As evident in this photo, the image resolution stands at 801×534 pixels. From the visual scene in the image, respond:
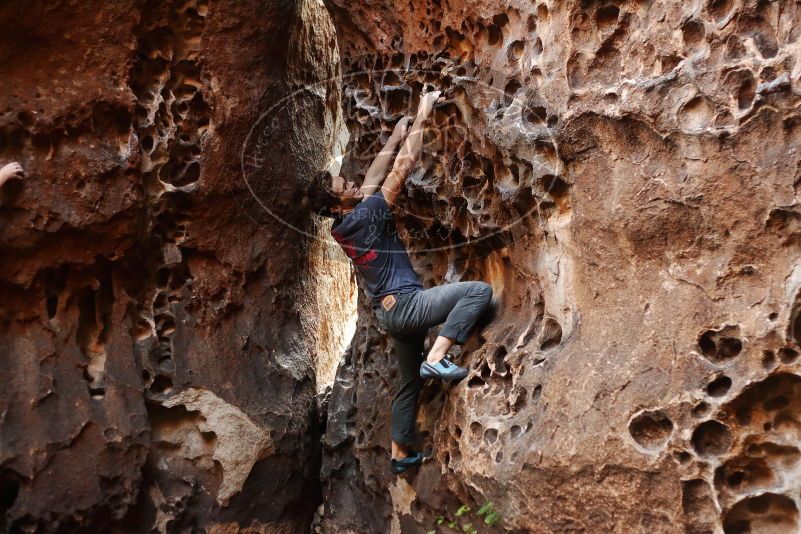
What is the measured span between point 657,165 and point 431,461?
1.85 metres

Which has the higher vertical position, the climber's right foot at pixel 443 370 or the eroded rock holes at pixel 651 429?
the eroded rock holes at pixel 651 429

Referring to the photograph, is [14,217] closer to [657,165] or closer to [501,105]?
[501,105]

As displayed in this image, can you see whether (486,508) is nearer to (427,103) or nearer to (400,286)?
(400,286)

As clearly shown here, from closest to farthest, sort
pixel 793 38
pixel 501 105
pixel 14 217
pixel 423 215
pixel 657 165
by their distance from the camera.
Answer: pixel 793 38 → pixel 657 165 → pixel 501 105 → pixel 14 217 → pixel 423 215

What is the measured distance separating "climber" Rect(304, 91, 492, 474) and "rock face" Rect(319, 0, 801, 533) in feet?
0.51

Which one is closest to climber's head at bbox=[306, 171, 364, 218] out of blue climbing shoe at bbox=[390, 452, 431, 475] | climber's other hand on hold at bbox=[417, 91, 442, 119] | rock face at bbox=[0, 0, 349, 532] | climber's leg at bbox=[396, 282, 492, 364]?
climber's other hand on hold at bbox=[417, 91, 442, 119]

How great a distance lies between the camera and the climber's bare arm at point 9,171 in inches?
163

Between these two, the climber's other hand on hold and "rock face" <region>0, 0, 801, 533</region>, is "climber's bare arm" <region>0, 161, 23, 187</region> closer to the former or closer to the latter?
"rock face" <region>0, 0, 801, 533</region>

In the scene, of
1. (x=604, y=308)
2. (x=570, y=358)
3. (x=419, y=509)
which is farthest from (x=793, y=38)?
(x=419, y=509)

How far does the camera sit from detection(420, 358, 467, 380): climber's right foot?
12.8 feet

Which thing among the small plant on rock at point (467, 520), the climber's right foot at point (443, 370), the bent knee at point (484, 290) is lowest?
the small plant on rock at point (467, 520)

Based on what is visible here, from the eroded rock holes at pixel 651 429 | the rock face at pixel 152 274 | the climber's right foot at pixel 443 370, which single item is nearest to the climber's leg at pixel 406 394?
the climber's right foot at pixel 443 370

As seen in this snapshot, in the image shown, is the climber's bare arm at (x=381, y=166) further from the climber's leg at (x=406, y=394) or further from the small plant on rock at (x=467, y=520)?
the small plant on rock at (x=467, y=520)

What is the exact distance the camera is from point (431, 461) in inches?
164
